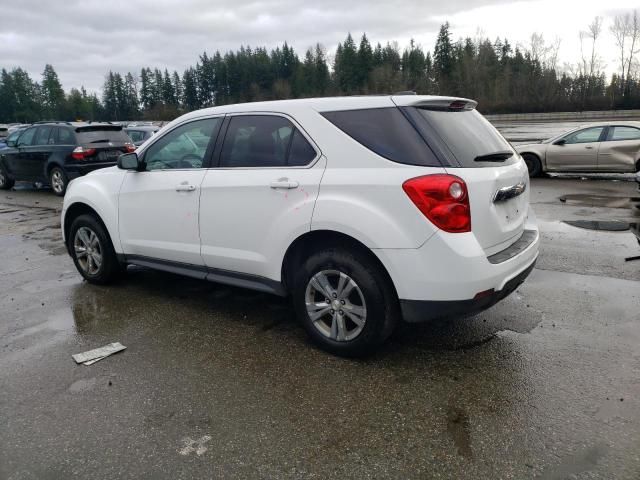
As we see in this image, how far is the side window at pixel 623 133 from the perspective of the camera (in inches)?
486

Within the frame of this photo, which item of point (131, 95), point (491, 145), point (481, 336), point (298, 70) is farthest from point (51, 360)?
point (131, 95)

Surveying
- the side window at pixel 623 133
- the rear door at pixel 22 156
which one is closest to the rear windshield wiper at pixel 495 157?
the side window at pixel 623 133

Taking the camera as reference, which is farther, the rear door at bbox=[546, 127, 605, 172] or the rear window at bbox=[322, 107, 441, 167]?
the rear door at bbox=[546, 127, 605, 172]

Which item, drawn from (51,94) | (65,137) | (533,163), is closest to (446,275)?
(533,163)

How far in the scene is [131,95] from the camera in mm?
132375

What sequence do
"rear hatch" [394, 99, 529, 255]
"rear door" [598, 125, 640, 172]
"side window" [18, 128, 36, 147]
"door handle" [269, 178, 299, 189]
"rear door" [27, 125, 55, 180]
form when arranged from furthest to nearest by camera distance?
1. "side window" [18, 128, 36, 147]
2. "rear door" [27, 125, 55, 180]
3. "rear door" [598, 125, 640, 172]
4. "door handle" [269, 178, 299, 189]
5. "rear hatch" [394, 99, 529, 255]

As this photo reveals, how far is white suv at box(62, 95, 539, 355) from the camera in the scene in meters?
3.20

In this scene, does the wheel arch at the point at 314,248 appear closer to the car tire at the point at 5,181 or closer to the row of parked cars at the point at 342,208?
the row of parked cars at the point at 342,208

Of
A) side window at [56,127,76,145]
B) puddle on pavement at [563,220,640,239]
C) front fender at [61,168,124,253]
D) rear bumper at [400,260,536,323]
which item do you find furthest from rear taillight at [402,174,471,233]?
side window at [56,127,76,145]

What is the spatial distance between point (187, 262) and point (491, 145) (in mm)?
2726

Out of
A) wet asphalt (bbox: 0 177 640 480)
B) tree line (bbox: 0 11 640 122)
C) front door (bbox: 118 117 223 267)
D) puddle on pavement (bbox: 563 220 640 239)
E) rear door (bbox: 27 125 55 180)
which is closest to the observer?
wet asphalt (bbox: 0 177 640 480)

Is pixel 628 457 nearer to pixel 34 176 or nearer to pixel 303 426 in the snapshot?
pixel 303 426

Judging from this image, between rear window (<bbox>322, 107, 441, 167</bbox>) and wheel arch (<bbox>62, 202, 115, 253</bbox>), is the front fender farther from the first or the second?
rear window (<bbox>322, 107, 441, 167</bbox>)

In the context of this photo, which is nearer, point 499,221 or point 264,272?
point 499,221
